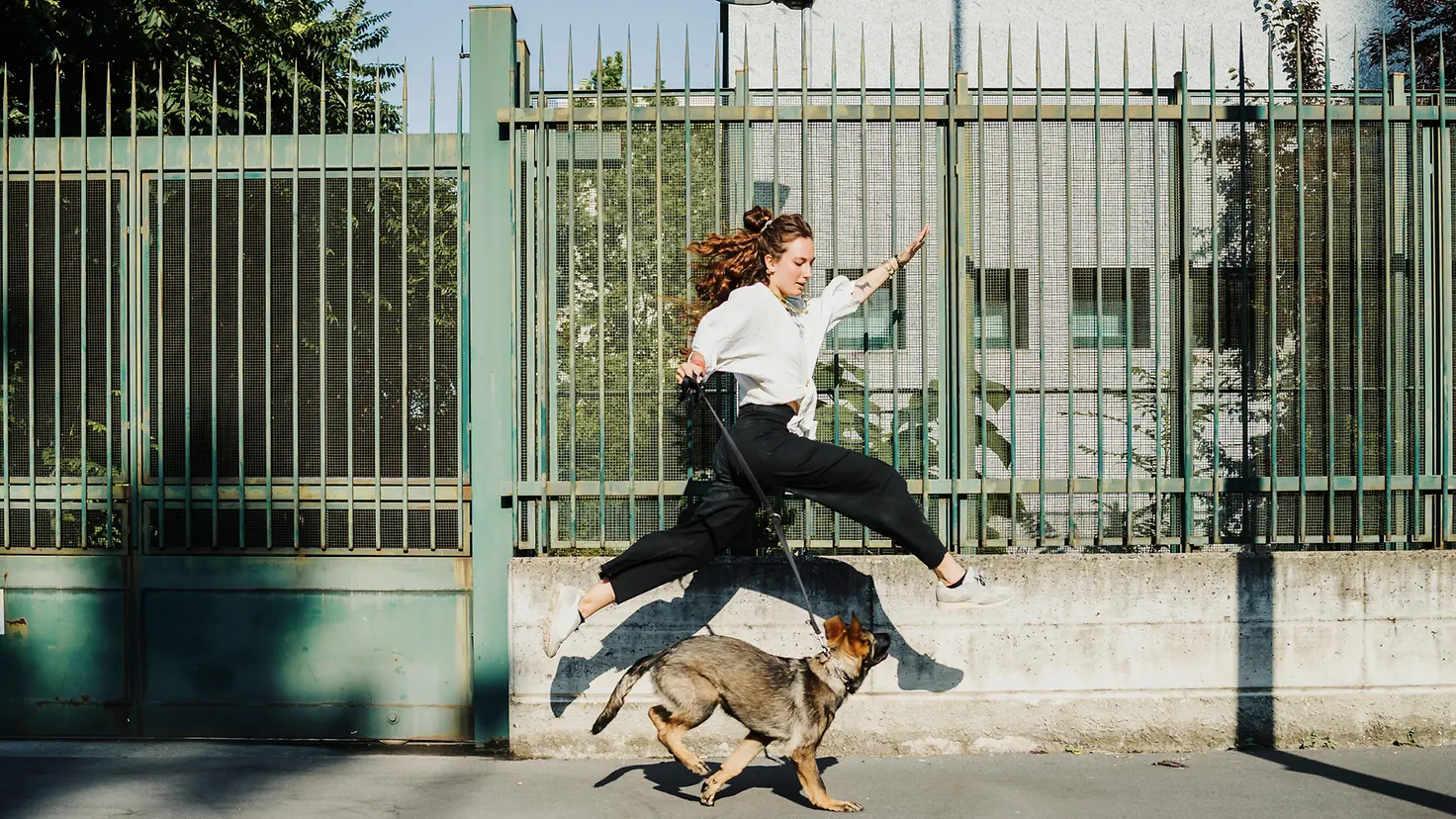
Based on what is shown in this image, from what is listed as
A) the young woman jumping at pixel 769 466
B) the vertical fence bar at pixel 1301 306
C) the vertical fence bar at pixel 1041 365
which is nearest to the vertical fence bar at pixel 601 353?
the young woman jumping at pixel 769 466

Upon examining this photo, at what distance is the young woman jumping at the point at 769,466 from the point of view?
5.54 metres

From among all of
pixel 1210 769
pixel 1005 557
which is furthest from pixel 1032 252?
pixel 1210 769

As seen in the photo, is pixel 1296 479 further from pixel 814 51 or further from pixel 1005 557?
pixel 814 51

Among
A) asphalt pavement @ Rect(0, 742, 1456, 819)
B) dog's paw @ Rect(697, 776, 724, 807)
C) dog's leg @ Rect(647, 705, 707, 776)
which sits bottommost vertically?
asphalt pavement @ Rect(0, 742, 1456, 819)

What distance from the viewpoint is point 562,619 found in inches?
222

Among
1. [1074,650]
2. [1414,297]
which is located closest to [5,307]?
[1074,650]

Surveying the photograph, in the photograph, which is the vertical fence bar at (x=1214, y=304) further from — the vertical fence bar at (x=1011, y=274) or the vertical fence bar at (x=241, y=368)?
the vertical fence bar at (x=241, y=368)

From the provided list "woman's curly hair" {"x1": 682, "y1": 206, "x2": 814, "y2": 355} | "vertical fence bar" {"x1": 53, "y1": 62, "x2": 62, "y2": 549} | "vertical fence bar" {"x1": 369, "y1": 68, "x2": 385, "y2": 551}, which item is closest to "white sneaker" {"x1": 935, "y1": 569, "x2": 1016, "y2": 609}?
"woman's curly hair" {"x1": 682, "y1": 206, "x2": 814, "y2": 355}

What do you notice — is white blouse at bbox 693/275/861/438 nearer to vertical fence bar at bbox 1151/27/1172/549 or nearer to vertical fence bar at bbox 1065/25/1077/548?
vertical fence bar at bbox 1065/25/1077/548

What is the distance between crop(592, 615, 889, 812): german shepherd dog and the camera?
5.14m

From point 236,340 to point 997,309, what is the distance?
373 centimetres

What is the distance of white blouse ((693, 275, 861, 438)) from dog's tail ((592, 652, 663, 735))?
1.16m

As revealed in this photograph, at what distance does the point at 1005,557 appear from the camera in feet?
20.3

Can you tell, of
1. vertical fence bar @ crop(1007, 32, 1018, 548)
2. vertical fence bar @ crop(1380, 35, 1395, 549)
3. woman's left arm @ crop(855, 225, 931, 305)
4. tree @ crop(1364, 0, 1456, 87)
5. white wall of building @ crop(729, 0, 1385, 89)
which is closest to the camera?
woman's left arm @ crop(855, 225, 931, 305)
